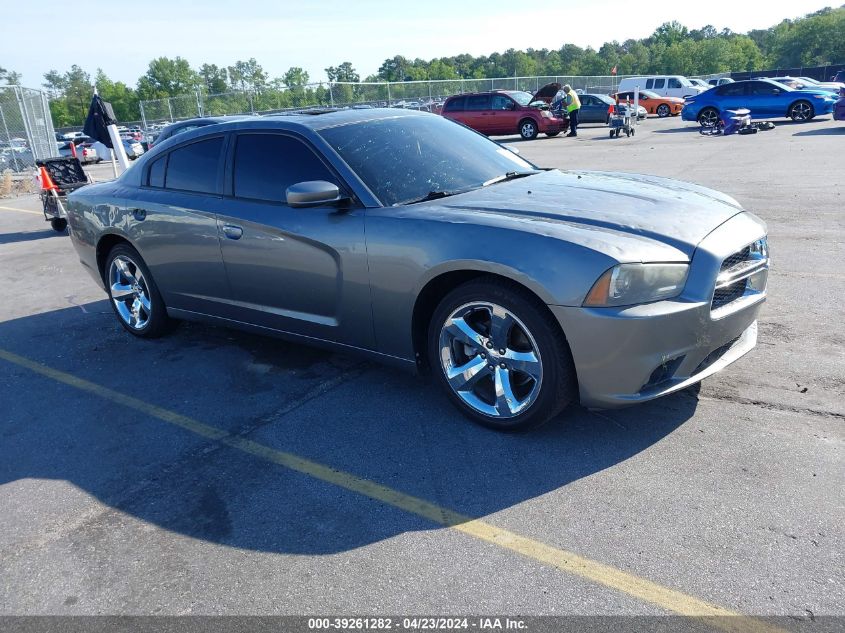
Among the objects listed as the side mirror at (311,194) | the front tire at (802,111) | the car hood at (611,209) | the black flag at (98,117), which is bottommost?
the front tire at (802,111)

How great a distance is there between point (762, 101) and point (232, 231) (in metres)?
25.1

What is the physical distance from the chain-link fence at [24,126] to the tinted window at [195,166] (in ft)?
64.0

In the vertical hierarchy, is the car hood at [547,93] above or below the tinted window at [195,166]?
below

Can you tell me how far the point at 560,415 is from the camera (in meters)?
3.84

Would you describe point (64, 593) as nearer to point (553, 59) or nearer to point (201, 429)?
point (201, 429)

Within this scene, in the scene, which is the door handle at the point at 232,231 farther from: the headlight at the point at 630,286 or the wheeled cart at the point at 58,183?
the wheeled cart at the point at 58,183

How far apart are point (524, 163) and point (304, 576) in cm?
345

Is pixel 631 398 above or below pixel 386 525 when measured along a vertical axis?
above

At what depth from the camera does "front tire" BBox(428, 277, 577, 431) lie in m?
3.35

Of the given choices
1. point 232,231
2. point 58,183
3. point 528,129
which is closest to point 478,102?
point 528,129

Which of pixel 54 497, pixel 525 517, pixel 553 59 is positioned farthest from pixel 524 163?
pixel 553 59

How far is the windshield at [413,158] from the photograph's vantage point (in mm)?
4160

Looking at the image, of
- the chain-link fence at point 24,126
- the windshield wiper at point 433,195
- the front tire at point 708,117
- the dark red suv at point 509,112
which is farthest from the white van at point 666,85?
the windshield wiper at point 433,195

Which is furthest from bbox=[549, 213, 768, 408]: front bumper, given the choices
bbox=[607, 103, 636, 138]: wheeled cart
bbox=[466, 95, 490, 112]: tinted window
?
bbox=[466, 95, 490, 112]: tinted window
